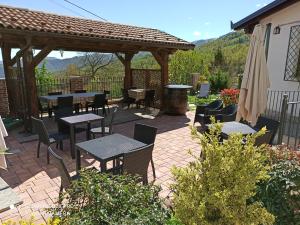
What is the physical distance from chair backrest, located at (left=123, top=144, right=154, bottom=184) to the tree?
2951 cm

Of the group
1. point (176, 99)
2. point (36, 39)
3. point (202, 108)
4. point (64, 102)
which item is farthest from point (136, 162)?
point (176, 99)

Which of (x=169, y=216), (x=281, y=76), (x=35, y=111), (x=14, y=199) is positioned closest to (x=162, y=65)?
(x=281, y=76)

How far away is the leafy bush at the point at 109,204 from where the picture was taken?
1938 mm

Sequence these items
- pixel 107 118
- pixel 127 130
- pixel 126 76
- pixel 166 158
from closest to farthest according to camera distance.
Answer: pixel 166 158
pixel 127 130
pixel 107 118
pixel 126 76

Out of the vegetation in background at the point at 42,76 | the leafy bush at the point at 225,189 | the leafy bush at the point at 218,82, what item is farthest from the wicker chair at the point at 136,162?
the leafy bush at the point at 218,82

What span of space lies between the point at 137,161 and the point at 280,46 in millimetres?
7215

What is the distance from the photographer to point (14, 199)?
146 inches

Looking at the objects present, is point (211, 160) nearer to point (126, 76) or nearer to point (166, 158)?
point (166, 158)

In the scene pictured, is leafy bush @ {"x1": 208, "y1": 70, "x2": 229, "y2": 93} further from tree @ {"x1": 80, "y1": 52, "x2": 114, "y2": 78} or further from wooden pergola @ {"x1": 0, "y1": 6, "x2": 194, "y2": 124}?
tree @ {"x1": 80, "y1": 52, "x2": 114, "y2": 78}

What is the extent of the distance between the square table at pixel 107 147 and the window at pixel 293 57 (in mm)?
6407

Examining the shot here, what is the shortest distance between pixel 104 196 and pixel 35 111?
6085 mm

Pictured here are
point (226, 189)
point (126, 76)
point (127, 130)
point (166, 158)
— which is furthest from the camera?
point (126, 76)

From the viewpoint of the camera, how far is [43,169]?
16.0 feet

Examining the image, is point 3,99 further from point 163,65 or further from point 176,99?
point 176,99
